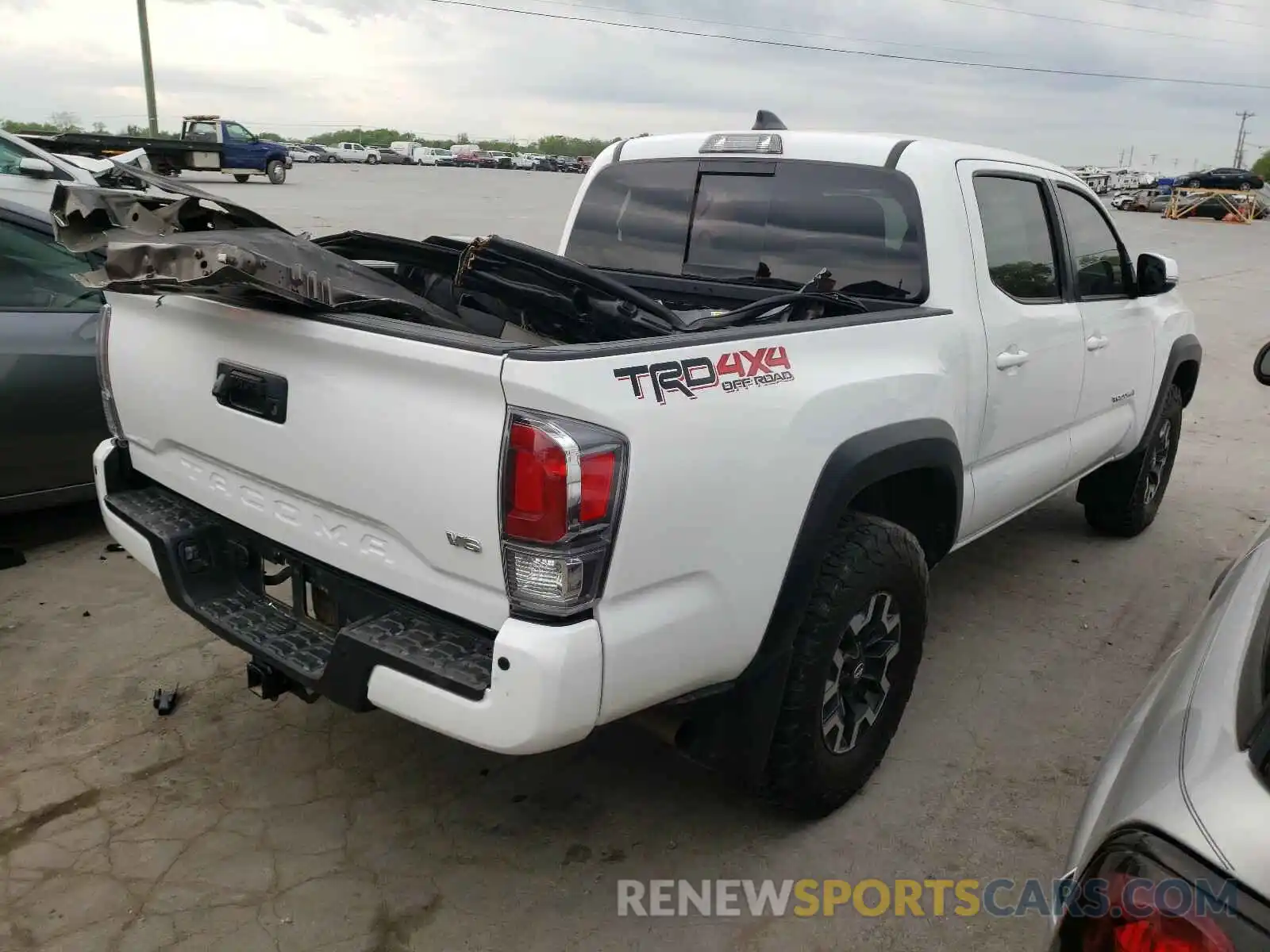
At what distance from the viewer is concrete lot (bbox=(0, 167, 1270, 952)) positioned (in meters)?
2.54

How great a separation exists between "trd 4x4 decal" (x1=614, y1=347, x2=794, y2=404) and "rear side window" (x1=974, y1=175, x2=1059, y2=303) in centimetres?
151

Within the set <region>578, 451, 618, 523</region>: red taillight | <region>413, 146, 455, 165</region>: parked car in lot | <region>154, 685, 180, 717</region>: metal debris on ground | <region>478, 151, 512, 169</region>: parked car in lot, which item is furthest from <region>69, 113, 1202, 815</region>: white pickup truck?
<region>478, 151, 512, 169</region>: parked car in lot

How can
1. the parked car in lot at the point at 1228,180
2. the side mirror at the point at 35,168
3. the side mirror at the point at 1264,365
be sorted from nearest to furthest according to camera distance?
the side mirror at the point at 1264,365 < the side mirror at the point at 35,168 < the parked car in lot at the point at 1228,180

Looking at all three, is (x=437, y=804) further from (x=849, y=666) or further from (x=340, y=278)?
(x=340, y=278)

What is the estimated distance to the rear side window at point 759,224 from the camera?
347 cm

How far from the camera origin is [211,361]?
2682mm

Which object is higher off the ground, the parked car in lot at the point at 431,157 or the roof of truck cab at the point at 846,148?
the parked car in lot at the point at 431,157

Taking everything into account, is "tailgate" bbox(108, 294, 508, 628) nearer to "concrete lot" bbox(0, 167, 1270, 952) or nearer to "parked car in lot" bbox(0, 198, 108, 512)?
"concrete lot" bbox(0, 167, 1270, 952)

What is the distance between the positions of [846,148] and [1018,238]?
81 cm

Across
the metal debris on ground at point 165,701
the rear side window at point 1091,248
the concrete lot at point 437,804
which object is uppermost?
the rear side window at point 1091,248

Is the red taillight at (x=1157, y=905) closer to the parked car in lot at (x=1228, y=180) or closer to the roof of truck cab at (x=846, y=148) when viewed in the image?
the roof of truck cab at (x=846, y=148)

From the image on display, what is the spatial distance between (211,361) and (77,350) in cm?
253

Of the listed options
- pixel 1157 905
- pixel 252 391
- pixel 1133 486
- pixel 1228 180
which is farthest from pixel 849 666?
pixel 1228 180

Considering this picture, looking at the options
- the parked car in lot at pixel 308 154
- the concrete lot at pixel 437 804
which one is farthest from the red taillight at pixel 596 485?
the parked car in lot at pixel 308 154
